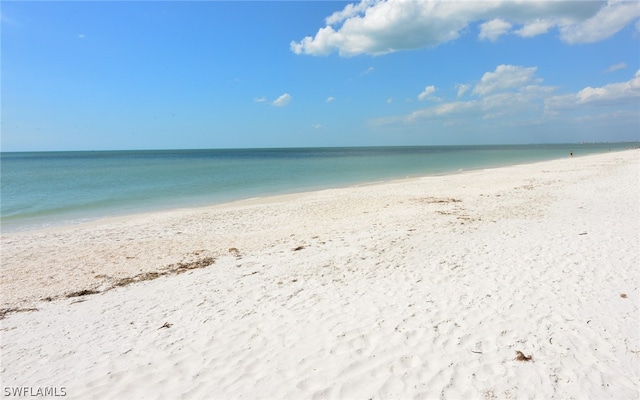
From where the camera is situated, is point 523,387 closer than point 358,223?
Yes

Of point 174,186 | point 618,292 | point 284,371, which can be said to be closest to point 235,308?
point 284,371

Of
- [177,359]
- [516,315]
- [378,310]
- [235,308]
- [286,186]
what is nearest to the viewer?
[177,359]

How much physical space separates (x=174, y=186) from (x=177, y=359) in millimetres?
27309

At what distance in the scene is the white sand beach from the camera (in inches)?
157

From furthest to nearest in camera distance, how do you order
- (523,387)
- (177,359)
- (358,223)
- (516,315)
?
(358,223) → (516,315) → (177,359) → (523,387)

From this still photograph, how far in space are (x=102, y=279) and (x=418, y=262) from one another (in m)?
7.33

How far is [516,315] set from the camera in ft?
17.0

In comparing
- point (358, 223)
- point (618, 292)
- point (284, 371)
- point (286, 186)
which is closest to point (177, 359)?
point (284, 371)

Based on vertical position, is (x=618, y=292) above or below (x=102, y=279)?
above

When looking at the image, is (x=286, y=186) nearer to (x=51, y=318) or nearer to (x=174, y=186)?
(x=174, y=186)

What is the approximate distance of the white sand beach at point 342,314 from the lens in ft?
13.1

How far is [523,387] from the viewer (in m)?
3.70

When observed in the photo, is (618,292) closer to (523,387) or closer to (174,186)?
(523,387)

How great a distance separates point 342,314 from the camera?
18.1 ft
